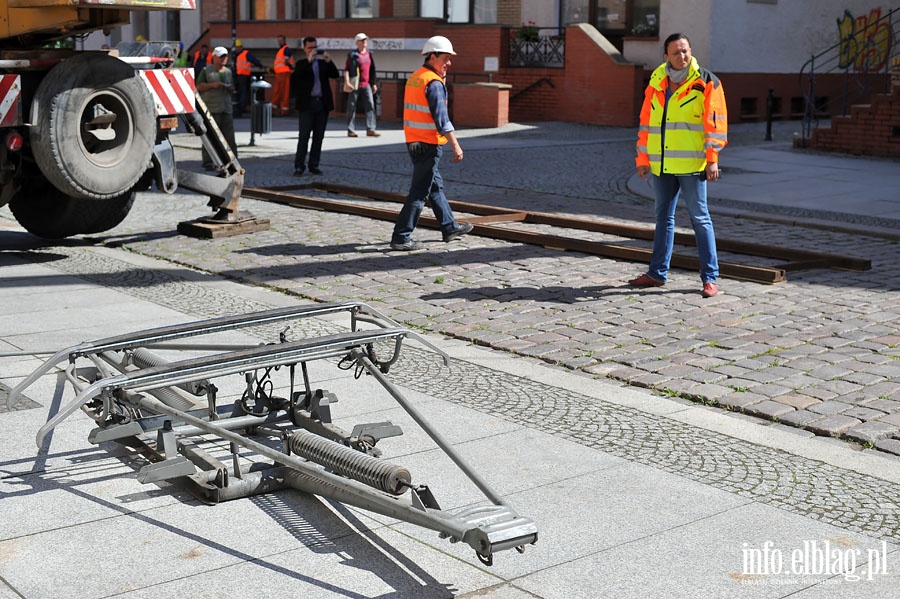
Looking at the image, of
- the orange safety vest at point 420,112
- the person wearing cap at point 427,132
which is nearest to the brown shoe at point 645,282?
the person wearing cap at point 427,132

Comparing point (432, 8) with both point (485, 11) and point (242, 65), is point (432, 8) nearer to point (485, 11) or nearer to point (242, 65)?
point (485, 11)

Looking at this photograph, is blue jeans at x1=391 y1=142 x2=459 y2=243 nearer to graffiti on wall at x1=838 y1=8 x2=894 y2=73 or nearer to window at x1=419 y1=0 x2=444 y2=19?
graffiti on wall at x1=838 y1=8 x2=894 y2=73

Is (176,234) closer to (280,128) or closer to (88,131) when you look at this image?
(88,131)

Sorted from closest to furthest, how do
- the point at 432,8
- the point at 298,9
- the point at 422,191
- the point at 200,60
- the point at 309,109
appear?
the point at 422,191 < the point at 309,109 < the point at 432,8 < the point at 200,60 < the point at 298,9

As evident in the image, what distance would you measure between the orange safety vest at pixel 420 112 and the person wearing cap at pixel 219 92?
22.2 feet

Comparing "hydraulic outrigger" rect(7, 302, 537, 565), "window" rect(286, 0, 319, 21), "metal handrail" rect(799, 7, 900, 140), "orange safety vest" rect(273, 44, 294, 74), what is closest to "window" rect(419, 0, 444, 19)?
"orange safety vest" rect(273, 44, 294, 74)

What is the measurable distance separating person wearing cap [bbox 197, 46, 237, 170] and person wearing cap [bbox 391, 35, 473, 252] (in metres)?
6.67

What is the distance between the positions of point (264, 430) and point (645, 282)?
15.6 ft

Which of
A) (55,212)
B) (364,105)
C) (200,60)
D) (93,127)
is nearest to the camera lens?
(93,127)

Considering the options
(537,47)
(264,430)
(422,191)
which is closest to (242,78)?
(537,47)

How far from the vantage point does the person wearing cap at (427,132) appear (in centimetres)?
1073

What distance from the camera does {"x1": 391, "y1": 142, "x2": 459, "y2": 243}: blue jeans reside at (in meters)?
10.9

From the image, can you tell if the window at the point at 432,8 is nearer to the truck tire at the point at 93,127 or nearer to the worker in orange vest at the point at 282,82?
the worker in orange vest at the point at 282,82

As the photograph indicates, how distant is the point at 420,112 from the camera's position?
10.8 meters
